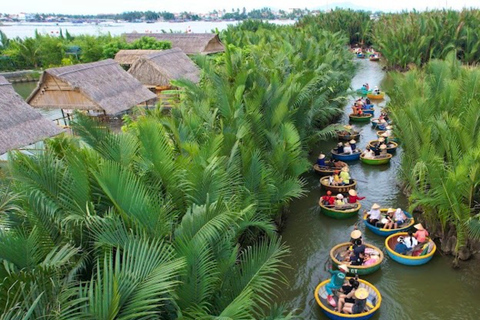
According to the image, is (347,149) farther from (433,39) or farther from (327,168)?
(433,39)

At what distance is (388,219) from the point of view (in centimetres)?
1063

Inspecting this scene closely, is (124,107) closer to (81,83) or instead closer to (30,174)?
(81,83)

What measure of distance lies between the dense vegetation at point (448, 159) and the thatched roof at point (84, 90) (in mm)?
11357

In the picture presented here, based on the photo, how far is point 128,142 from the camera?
21.4 ft

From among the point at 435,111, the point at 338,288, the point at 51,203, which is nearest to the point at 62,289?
the point at 51,203

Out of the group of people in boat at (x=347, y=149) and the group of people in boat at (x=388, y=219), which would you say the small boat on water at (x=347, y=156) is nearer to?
the group of people in boat at (x=347, y=149)

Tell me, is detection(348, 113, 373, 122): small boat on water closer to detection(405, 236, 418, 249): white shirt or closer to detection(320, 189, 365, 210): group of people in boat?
detection(320, 189, 365, 210): group of people in boat

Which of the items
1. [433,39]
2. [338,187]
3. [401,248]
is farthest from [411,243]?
[433,39]

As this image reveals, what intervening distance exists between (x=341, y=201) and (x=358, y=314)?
4725 mm

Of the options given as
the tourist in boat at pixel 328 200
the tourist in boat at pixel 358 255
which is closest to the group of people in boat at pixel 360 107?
the tourist in boat at pixel 328 200

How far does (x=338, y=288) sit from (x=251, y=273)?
12.7 ft

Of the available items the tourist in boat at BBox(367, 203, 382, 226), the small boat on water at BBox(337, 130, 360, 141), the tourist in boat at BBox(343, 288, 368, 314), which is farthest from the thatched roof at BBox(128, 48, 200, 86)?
the tourist in boat at BBox(343, 288, 368, 314)

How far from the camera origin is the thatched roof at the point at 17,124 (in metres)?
12.3

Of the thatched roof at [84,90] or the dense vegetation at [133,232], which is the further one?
the thatched roof at [84,90]
